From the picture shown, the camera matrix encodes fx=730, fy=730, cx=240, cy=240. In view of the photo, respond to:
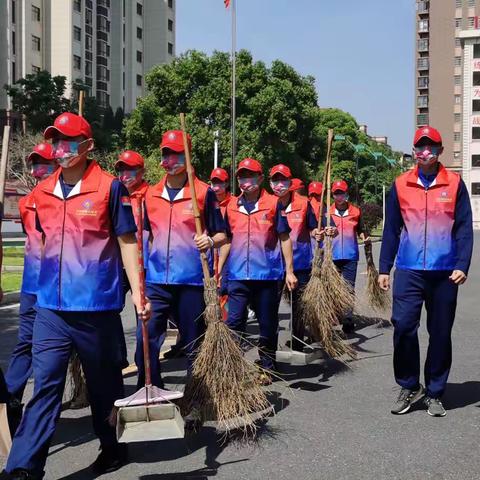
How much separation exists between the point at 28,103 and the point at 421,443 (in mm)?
40111

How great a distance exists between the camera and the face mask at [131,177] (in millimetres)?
6402

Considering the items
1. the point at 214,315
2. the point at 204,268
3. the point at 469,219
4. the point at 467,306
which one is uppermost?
the point at 469,219

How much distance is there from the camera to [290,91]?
1447 inches

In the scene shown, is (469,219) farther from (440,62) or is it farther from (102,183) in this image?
(440,62)

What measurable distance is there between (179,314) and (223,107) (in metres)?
31.8

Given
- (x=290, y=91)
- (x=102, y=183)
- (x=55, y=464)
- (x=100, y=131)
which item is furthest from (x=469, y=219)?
(x=100, y=131)

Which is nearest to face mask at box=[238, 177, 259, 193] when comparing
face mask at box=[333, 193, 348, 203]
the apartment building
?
face mask at box=[333, 193, 348, 203]

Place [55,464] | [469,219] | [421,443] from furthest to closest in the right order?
[469,219]
[421,443]
[55,464]

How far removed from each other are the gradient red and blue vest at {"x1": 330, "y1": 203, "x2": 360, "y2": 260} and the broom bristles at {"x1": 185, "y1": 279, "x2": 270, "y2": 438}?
4.72m

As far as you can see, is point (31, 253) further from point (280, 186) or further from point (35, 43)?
point (35, 43)

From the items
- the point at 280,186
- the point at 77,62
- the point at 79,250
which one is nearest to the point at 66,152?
the point at 79,250

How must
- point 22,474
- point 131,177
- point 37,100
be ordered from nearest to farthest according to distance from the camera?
point 22,474 < point 131,177 < point 37,100

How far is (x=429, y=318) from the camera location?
17.9 feet

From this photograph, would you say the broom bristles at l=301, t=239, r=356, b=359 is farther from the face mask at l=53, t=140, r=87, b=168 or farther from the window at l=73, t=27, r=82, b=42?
the window at l=73, t=27, r=82, b=42
